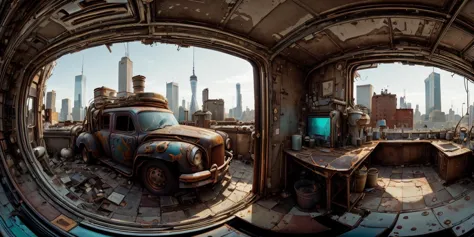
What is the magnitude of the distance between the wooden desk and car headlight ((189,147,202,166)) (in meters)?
2.55

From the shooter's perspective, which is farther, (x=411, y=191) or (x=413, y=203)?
(x=411, y=191)

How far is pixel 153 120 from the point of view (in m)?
5.66

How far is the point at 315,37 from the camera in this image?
4.06 m

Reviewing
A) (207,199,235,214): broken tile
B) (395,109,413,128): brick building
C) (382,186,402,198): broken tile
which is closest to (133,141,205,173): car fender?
(207,199,235,214): broken tile

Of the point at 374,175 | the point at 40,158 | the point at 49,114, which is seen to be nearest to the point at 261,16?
the point at 374,175

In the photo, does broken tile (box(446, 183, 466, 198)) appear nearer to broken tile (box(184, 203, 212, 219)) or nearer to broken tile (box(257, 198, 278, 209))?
broken tile (box(257, 198, 278, 209))

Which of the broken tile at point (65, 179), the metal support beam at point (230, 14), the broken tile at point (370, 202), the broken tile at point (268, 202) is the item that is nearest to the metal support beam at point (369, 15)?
the metal support beam at point (230, 14)

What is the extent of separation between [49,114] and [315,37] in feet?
50.3

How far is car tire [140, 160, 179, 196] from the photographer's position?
15.3ft

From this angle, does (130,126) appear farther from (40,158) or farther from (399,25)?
(399,25)

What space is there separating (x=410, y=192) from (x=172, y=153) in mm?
6683

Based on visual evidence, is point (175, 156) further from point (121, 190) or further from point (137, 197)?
point (121, 190)

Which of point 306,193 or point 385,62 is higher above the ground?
point 385,62

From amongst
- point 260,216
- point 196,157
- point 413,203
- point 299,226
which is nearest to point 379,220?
point 413,203
